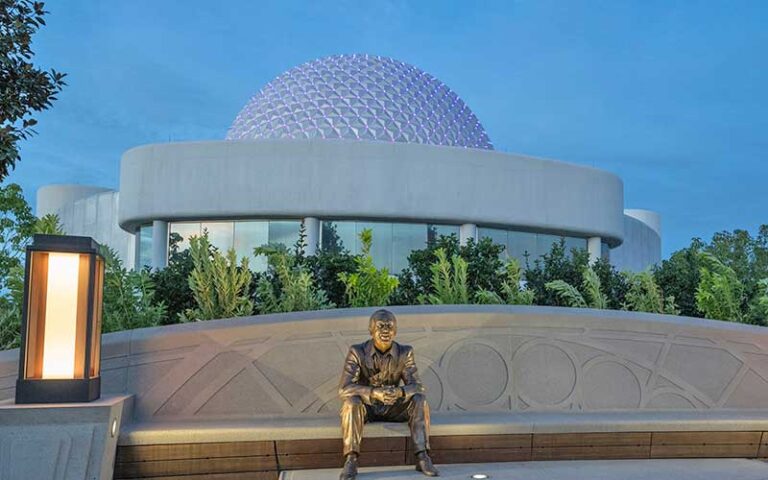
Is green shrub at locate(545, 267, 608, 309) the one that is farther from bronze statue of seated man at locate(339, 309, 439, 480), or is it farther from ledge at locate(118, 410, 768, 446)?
bronze statue of seated man at locate(339, 309, 439, 480)

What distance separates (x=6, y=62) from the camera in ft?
25.3

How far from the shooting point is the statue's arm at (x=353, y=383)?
536 cm

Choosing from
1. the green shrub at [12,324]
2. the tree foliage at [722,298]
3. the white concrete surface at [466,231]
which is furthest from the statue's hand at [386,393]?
the white concrete surface at [466,231]

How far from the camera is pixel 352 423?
17.0 feet

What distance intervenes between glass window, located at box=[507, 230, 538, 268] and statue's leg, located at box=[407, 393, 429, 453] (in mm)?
19893

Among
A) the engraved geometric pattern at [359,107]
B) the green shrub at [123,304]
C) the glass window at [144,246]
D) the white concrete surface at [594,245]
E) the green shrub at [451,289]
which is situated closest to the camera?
the green shrub at [123,304]

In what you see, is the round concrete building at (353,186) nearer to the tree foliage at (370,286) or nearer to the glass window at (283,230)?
the glass window at (283,230)

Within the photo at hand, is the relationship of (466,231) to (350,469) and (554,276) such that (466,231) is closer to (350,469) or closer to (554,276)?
(554,276)

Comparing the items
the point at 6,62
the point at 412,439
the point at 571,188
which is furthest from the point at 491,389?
the point at 571,188

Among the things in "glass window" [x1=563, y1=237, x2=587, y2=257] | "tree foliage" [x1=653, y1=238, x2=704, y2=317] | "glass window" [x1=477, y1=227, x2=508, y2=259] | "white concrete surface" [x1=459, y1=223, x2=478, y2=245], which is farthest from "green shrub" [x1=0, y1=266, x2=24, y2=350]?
"glass window" [x1=563, y1=237, x2=587, y2=257]

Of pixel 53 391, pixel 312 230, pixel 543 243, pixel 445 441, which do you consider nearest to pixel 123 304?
pixel 53 391

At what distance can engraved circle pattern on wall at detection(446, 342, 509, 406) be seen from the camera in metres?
6.65

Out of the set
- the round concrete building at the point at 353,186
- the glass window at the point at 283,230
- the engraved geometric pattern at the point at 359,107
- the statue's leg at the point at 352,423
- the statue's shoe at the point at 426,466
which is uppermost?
the engraved geometric pattern at the point at 359,107

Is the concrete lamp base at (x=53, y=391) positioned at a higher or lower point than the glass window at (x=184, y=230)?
lower
